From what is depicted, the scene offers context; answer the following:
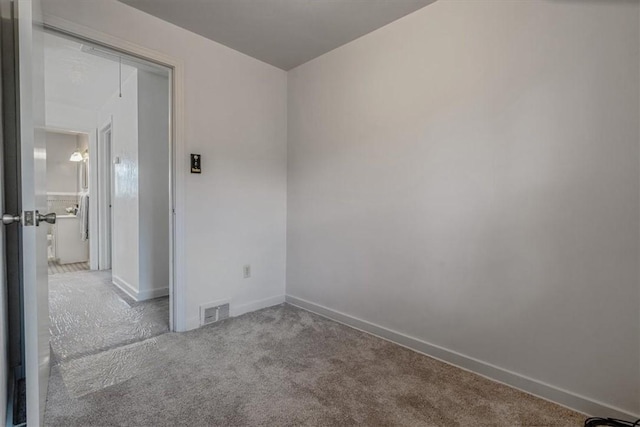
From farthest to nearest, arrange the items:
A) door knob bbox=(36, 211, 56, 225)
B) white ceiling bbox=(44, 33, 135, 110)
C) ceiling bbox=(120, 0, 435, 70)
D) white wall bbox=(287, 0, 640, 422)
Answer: white ceiling bbox=(44, 33, 135, 110), ceiling bbox=(120, 0, 435, 70), white wall bbox=(287, 0, 640, 422), door knob bbox=(36, 211, 56, 225)

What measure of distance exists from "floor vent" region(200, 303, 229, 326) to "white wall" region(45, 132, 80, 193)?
5794mm

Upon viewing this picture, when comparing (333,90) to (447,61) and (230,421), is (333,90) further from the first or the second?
(230,421)

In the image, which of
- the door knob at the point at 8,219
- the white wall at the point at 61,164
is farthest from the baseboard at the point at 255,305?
the white wall at the point at 61,164

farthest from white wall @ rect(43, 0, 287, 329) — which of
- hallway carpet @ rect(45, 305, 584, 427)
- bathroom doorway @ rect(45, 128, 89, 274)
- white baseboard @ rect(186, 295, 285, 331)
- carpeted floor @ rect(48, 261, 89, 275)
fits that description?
bathroom doorway @ rect(45, 128, 89, 274)

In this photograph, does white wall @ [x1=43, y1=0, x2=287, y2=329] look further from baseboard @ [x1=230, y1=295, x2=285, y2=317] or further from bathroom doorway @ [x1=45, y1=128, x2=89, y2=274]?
bathroom doorway @ [x1=45, y1=128, x2=89, y2=274]

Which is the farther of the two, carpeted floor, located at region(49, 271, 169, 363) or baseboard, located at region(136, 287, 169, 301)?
baseboard, located at region(136, 287, 169, 301)

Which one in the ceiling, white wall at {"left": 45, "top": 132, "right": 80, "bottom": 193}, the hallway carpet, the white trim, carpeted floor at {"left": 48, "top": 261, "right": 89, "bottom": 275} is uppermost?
the ceiling

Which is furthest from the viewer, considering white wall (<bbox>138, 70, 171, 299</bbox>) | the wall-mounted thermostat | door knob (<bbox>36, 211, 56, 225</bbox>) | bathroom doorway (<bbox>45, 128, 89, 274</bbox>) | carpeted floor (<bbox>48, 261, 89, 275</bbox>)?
bathroom doorway (<bbox>45, 128, 89, 274</bbox>)

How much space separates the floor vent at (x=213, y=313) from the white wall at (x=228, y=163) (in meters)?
0.05

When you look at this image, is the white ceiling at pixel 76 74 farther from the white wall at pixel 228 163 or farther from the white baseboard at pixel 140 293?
the white baseboard at pixel 140 293

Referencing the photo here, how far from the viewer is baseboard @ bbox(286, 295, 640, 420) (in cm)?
154

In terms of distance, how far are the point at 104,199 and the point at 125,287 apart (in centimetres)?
179

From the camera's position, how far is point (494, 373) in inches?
73.3

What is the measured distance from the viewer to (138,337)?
2.38m
